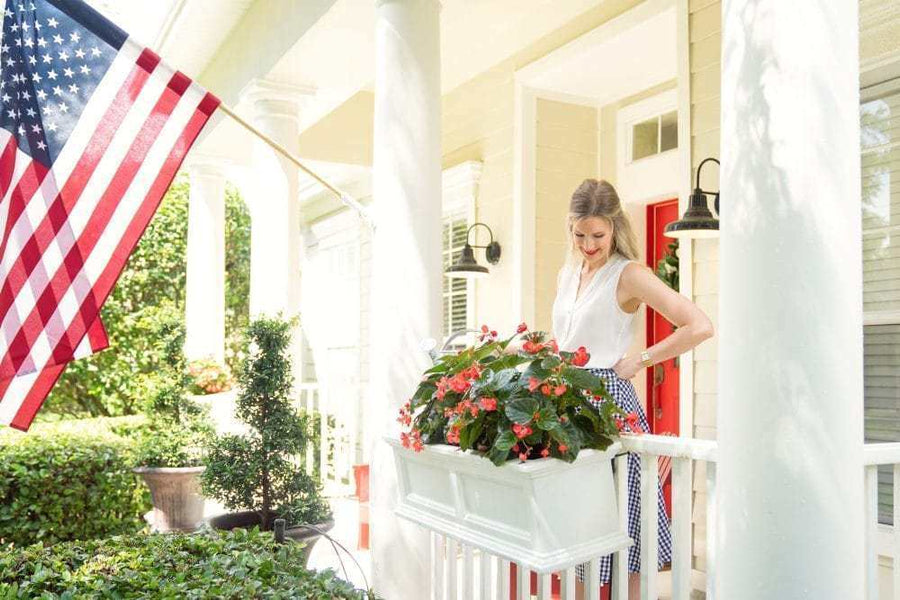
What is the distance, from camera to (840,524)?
163 centimetres

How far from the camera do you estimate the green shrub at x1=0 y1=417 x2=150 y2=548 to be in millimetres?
4688

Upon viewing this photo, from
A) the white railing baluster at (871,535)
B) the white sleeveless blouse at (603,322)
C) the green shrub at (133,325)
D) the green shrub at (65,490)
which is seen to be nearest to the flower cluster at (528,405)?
the white sleeveless blouse at (603,322)

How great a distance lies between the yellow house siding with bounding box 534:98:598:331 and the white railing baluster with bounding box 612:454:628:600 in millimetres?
3604

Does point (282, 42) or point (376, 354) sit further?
point (282, 42)

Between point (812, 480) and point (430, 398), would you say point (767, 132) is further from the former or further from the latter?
point (430, 398)

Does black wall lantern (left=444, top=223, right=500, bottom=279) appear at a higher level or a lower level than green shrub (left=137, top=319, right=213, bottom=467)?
higher

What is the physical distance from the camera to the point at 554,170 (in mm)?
5996

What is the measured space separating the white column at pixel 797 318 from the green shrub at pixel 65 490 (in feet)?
13.5

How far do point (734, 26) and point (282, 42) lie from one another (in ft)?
13.3

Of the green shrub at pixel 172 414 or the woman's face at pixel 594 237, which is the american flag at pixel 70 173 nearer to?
the woman's face at pixel 594 237

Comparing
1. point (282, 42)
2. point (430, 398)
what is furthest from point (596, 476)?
point (282, 42)

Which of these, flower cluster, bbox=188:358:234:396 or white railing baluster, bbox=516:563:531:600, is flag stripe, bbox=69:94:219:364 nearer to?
white railing baluster, bbox=516:563:531:600

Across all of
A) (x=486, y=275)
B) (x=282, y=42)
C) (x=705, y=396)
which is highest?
(x=282, y=42)

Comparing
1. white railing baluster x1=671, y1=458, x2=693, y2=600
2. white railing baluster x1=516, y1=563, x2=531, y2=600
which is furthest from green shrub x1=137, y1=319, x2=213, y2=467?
white railing baluster x1=671, y1=458, x2=693, y2=600
